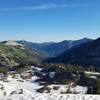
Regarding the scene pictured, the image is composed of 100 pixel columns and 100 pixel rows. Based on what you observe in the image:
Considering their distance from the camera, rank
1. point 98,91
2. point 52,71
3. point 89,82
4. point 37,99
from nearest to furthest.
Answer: point 37,99 < point 98,91 < point 89,82 < point 52,71

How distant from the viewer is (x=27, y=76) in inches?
5522

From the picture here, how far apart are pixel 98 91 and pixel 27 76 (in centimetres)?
8540

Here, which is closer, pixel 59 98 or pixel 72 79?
pixel 59 98

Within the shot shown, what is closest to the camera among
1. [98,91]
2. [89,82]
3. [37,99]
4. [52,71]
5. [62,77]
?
[37,99]

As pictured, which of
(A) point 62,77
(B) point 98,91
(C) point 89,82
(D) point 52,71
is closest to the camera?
(B) point 98,91

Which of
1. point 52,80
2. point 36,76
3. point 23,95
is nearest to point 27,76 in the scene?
point 36,76

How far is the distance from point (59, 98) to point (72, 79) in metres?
98.7

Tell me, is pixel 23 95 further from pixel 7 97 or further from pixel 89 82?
pixel 89 82

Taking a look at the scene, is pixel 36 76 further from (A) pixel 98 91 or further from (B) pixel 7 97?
(B) pixel 7 97

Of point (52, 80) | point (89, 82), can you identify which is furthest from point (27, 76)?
point (89, 82)

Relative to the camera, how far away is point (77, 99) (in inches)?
1282

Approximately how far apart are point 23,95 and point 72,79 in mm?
98082

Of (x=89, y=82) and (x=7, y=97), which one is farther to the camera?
(x=89, y=82)

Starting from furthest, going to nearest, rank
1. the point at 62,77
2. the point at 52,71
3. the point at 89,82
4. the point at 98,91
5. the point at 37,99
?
1. the point at 52,71
2. the point at 62,77
3. the point at 89,82
4. the point at 98,91
5. the point at 37,99
